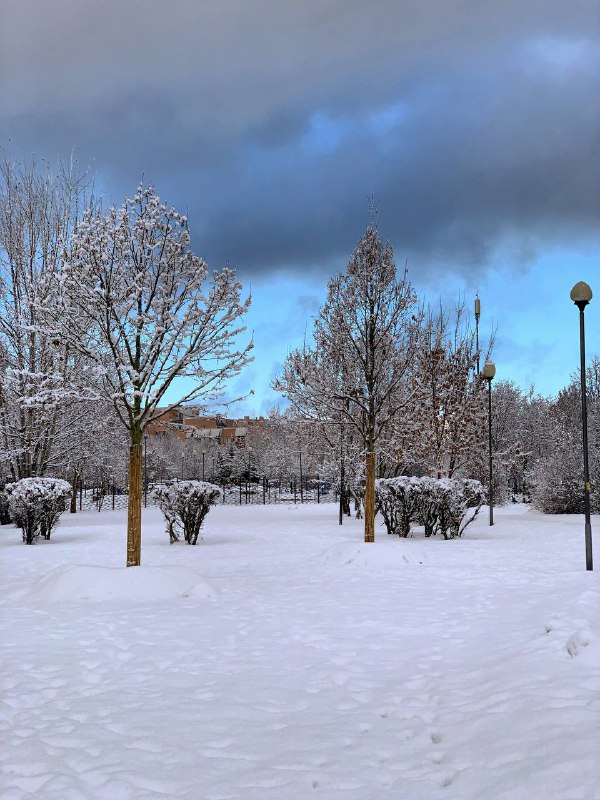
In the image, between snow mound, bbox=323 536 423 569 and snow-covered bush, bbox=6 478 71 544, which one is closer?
snow mound, bbox=323 536 423 569

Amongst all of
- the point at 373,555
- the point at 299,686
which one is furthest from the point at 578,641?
the point at 373,555

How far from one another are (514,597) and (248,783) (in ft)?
18.5

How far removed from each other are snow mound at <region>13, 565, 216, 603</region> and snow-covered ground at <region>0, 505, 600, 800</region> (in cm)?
3

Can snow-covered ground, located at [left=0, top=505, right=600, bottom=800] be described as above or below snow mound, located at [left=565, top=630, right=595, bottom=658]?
below

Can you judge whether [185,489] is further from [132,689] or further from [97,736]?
[97,736]

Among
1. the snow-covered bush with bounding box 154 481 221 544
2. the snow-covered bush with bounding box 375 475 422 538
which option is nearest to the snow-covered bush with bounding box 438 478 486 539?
the snow-covered bush with bounding box 375 475 422 538

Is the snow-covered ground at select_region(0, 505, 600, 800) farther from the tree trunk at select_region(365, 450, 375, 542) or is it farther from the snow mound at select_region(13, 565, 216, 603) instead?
the tree trunk at select_region(365, 450, 375, 542)

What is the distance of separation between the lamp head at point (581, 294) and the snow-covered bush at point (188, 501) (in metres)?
8.91

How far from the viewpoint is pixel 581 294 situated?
9.85 metres

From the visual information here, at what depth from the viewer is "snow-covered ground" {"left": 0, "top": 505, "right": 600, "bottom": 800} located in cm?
323

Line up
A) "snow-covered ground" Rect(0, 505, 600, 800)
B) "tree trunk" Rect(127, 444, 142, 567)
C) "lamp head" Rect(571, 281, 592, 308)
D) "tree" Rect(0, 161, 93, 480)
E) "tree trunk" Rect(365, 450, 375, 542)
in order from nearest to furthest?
"snow-covered ground" Rect(0, 505, 600, 800)
"tree trunk" Rect(127, 444, 142, 567)
"lamp head" Rect(571, 281, 592, 308)
"tree trunk" Rect(365, 450, 375, 542)
"tree" Rect(0, 161, 93, 480)

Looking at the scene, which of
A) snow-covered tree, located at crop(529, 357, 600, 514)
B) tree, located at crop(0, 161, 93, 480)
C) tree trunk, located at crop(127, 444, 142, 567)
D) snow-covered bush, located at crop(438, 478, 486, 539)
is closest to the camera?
tree trunk, located at crop(127, 444, 142, 567)

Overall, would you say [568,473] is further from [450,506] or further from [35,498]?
[35,498]

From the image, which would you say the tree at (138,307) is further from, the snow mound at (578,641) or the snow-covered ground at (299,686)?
the snow mound at (578,641)
